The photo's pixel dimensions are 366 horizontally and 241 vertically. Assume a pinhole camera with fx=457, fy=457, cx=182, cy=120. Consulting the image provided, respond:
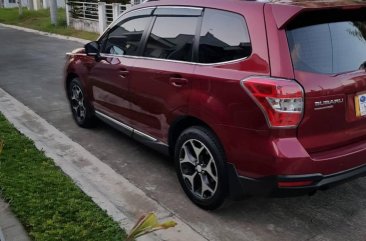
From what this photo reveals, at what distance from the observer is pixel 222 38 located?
3486 millimetres

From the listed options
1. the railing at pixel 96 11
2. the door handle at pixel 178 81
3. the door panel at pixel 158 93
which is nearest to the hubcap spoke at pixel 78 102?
the door panel at pixel 158 93

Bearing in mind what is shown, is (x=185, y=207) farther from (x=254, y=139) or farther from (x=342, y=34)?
(x=342, y=34)

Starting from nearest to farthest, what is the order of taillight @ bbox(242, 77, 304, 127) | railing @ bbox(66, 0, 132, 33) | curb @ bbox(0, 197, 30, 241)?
taillight @ bbox(242, 77, 304, 127), curb @ bbox(0, 197, 30, 241), railing @ bbox(66, 0, 132, 33)

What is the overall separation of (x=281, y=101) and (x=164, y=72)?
50.4 inches

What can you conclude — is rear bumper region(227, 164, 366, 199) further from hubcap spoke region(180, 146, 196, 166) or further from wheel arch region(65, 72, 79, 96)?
wheel arch region(65, 72, 79, 96)

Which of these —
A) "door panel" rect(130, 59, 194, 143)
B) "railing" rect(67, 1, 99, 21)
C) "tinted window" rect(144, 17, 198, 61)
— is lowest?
"railing" rect(67, 1, 99, 21)

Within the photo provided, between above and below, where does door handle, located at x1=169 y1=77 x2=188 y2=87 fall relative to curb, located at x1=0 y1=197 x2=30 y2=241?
above

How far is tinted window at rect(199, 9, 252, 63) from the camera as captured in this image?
11.0ft

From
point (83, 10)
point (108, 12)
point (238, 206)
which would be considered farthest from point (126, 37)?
point (83, 10)

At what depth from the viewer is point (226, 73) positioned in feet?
11.0

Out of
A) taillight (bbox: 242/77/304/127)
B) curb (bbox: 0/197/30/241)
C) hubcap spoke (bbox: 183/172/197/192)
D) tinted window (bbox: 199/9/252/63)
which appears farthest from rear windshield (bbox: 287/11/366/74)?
curb (bbox: 0/197/30/241)

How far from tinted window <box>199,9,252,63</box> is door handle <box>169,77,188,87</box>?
0.22m

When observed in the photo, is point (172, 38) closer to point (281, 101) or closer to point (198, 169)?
point (198, 169)

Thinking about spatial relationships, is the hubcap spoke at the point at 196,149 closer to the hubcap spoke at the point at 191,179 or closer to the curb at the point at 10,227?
the hubcap spoke at the point at 191,179
